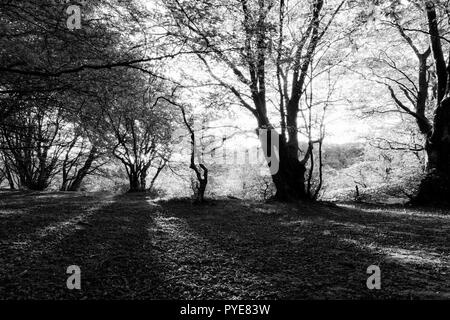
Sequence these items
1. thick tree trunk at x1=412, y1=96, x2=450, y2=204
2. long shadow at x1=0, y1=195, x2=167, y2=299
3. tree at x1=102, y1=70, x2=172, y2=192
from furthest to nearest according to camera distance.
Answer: thick tree trunk at x1=412, y1=96, x2=450, y2=204
tree at x1=102, y1=70, x2=172, y2=192
long shadow at x1=0, y1=195, x2=167, y2=299

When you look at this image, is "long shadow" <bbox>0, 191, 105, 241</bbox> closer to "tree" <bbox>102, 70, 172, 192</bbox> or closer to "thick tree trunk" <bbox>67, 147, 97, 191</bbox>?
"tree" <bbox>102, 70, 172, 192</bbox>

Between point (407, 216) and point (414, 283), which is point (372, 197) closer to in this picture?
point (407, 216)

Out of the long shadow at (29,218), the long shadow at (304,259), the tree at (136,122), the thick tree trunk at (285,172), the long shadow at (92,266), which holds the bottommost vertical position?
the long shadow at (304,259)

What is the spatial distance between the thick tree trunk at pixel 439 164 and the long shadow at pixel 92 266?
10.6m

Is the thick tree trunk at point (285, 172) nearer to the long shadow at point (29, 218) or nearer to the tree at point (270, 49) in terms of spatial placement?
the tree at point (270, 49)

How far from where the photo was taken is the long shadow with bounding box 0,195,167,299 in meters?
3.21

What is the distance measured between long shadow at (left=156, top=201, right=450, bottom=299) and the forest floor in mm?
15

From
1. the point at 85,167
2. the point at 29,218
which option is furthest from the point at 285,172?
the point at 85,167

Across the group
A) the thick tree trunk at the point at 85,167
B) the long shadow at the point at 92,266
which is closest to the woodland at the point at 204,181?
the long shadow at the point at 92,266

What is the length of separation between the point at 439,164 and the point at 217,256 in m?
10.6

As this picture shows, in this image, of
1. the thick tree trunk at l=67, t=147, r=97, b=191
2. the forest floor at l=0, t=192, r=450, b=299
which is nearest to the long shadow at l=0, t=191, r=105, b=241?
the forest floor at l=0, t=192, r=450, b=299

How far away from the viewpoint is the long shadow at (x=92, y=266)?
321 centimetres

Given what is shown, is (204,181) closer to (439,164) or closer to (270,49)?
(270,49)

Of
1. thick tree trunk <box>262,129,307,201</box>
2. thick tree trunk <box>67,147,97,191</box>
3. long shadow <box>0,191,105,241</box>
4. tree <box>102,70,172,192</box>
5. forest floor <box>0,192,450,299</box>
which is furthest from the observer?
thick tree trunk <box>67,147,97,191</box>
